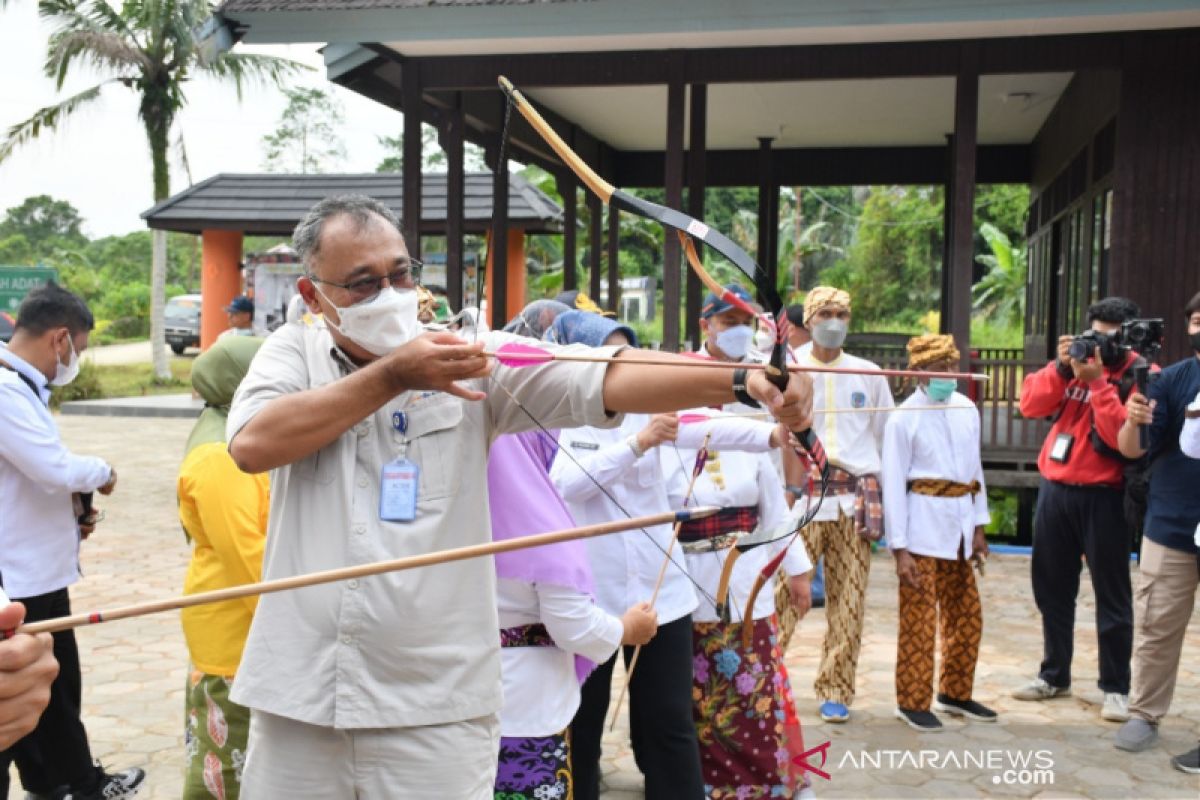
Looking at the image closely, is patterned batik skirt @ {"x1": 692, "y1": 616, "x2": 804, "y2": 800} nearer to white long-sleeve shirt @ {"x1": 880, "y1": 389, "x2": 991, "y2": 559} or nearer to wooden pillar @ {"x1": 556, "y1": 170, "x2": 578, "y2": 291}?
white long-sleeve shirt @ {"x1": 880, "y1": 389, "x2": 991, "y2": 559}

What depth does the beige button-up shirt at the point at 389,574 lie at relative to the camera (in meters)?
2.16

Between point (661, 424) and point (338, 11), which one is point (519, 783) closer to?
point (661, 424)

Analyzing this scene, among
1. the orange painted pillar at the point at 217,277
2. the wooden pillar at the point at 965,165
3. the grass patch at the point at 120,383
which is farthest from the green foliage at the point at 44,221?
the wooden pillar at the point at 965,165

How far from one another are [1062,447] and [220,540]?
4010 mm

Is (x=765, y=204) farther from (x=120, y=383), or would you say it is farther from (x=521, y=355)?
(x=120, y=383)

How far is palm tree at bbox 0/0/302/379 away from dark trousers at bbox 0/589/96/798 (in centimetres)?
2188

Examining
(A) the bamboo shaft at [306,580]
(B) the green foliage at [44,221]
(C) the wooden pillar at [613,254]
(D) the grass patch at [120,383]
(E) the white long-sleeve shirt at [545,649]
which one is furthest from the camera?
(B) the green foliage at [44,221]

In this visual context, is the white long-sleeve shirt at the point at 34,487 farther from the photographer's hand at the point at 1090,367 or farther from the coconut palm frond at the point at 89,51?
the coconut palm frond at the point at 89,51

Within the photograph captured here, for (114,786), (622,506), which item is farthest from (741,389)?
(114,786)

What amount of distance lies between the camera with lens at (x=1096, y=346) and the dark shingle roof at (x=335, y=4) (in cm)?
532

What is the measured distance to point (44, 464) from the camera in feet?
13.2

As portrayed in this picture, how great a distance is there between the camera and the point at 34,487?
4.17 m

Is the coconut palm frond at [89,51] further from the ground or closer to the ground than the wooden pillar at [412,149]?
further from the ground

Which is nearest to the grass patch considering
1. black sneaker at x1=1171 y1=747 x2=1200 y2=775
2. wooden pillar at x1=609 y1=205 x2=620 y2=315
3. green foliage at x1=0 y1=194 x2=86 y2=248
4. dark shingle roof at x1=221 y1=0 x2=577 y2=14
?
wooden pillar at x1=609 y1=205 x2=620 y2=315
